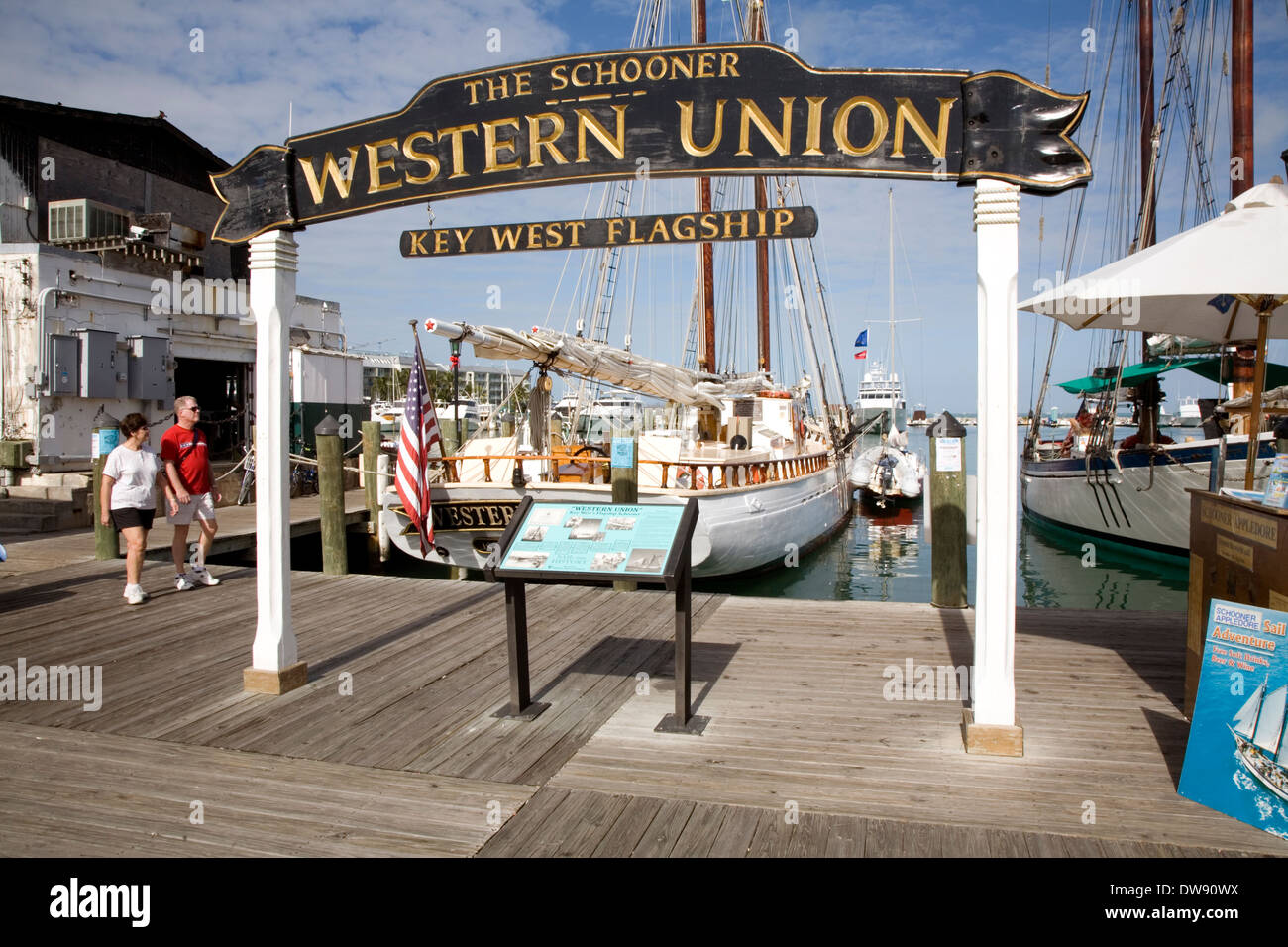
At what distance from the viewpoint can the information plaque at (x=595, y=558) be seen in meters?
4.35

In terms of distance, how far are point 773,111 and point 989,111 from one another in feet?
3.64

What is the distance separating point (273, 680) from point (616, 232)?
138 inches

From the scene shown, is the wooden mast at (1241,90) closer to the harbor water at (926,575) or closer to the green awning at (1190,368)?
the green awning at (1190,368)

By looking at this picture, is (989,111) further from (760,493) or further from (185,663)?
(760,493)

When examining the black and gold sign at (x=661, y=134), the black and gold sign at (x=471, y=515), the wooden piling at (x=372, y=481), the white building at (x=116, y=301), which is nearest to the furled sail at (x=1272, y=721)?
the black and gold sign at (x=661, y=134)

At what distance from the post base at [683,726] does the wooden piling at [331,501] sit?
6.26m

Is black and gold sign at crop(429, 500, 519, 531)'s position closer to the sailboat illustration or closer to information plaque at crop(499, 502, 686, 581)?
information plaque at crop(499, 502, 686, 581)

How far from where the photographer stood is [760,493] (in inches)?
538

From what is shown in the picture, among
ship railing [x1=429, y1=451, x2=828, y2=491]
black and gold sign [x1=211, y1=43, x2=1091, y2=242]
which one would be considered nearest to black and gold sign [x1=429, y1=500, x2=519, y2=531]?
ship railing [x1=429, y1=451, x2=828, y2=491]

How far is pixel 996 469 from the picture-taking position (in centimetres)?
404

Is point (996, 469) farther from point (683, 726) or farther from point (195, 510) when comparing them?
point (195, 510)

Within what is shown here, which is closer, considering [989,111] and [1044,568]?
[989,111]

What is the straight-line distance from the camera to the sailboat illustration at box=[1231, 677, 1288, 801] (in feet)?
10.5
